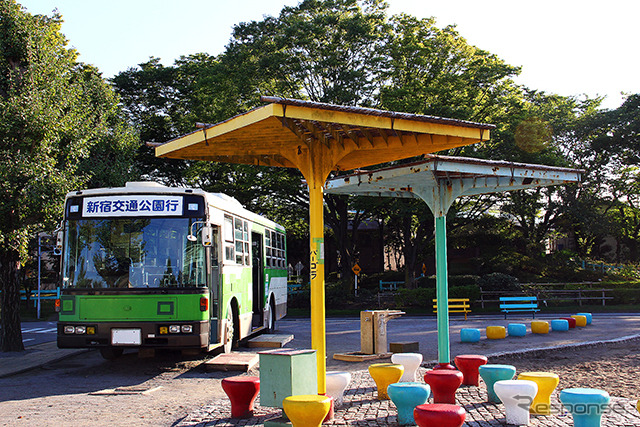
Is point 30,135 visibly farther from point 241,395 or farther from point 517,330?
point 517,330

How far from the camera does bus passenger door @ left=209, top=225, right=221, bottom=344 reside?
Result: 1186 cm

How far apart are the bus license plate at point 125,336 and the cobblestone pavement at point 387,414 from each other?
280cm

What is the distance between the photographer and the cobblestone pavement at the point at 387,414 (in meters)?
7.05

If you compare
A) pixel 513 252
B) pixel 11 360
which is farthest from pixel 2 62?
pixel 513 252

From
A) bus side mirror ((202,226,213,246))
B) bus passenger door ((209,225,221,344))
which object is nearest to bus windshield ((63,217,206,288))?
bus side mirror ((202,226,213,246))

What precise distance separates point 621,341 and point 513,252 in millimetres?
23542

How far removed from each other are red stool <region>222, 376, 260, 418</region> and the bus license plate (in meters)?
3.78

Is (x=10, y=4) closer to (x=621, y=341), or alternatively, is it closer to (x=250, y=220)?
(x=250, y=220)

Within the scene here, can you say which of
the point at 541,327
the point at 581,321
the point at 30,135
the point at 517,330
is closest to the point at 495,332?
the point at 517,330

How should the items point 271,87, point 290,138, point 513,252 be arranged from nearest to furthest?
point 290,138 → point 271,87 → point 513,252

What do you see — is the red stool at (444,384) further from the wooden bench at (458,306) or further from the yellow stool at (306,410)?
the wooden bench at (458,306)

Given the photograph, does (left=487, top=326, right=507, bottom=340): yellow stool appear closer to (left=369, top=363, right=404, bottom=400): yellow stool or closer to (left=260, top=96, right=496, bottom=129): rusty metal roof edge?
(left=369, top=363, right=404, bottom=400): yellow stool

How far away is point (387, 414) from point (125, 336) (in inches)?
213

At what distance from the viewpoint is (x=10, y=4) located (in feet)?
48.2
